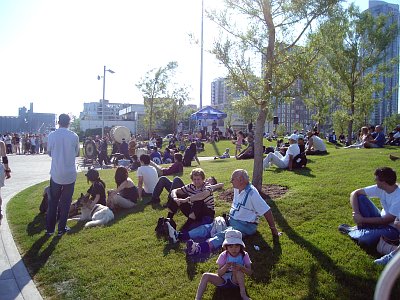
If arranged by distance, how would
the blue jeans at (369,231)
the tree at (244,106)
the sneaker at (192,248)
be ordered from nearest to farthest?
the blue jeans at (369,231) < the sneaker at (192,248) < the tree at (244,106)

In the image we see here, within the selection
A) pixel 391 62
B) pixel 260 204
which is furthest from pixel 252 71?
pixel 391 62

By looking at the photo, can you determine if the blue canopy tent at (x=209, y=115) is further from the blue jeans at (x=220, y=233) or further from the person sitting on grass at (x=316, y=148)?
the blue jeans at (x=220, y=233)

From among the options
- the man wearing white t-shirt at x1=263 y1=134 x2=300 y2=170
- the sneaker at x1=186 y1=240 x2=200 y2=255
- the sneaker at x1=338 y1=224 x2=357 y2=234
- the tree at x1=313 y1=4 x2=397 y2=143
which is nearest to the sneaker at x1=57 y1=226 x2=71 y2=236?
the sneaker at x1=186 y1=240 x2=200 y2=255

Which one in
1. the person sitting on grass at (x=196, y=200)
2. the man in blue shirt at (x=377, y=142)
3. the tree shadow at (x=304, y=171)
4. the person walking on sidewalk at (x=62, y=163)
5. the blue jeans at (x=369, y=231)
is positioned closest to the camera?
the blue jeans at (x=369, y=231)

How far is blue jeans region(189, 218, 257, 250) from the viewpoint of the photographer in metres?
5.36

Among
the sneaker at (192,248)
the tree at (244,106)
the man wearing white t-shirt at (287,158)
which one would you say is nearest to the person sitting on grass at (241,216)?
the sneaker at (192,248)

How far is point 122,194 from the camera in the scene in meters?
8.65

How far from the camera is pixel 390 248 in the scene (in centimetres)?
474

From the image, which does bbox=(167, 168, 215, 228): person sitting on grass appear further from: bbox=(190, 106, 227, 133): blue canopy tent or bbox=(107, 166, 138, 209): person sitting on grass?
bbox=(190, 106, 227, 133): blue canopy tent

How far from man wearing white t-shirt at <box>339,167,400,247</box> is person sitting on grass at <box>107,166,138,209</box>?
493cm

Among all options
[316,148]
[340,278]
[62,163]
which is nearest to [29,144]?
[316,148]

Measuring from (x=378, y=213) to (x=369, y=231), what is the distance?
0.44 m

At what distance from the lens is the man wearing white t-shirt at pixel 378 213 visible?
496cm

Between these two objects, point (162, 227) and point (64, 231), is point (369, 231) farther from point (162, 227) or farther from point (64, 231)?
point (64, 231)
